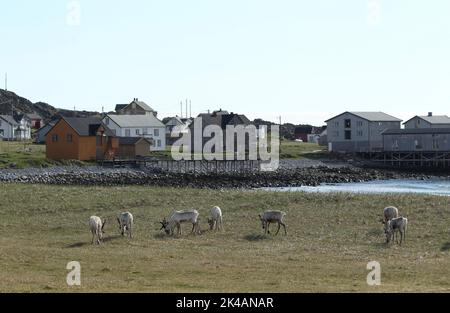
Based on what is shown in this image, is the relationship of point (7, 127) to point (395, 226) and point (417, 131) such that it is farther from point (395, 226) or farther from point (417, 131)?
point (395, 226)

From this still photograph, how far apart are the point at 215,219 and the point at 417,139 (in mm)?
87501

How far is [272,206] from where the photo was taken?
42.5 metres

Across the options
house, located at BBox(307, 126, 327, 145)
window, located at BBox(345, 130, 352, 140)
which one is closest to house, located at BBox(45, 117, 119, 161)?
window, located at BBox(345, 130, 352, 140)

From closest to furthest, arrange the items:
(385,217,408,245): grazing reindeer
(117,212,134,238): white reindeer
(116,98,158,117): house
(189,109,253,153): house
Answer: (385,217,408,245): grazing reindeer < (117,212,134,238): white reindeer < (189,109,253,153): house < (116,98,158,117): house

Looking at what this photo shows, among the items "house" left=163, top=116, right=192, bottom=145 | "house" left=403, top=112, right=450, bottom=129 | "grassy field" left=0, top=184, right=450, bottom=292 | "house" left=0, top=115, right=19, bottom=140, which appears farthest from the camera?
"house" left=163, top=116, right=192, bottom=145

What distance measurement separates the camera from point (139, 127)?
122000 millimetres

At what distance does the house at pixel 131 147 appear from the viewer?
4094 inches

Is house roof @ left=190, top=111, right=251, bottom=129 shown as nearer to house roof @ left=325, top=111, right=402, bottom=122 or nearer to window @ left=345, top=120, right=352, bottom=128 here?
house roof @ left=325, top=111, right=402, bottom=122

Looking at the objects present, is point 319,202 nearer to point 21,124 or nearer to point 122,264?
point 122,264

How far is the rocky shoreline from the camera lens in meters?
76.9

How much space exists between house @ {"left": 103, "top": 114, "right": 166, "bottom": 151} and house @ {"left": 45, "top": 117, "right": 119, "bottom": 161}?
19.6 metres

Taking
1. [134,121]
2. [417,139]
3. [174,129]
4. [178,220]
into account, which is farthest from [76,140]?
[178,220]

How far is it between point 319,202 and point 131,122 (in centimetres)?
8107
